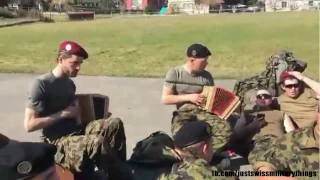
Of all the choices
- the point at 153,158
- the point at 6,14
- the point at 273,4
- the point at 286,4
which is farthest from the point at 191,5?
the point at 153,158

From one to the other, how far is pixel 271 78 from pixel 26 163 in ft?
20.1

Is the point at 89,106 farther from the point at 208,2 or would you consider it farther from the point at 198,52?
the point at 208,2

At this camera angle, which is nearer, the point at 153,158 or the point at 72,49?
the point at 72,49

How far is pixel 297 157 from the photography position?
3918mm

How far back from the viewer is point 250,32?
3188 cm

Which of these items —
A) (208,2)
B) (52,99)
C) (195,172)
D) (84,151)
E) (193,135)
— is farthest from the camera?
(208,2)

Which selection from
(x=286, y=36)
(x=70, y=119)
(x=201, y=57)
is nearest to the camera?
(x=70, y=119)

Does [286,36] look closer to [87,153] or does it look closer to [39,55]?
[39,55]

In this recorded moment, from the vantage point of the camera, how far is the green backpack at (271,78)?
7898 millimetres

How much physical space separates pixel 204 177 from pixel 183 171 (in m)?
0.16

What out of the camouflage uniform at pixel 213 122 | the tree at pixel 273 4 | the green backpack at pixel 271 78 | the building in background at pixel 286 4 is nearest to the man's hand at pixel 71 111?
the camouflage uniform at pixel 213 122

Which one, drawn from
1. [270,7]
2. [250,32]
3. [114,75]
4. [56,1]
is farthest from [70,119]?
[56,1]

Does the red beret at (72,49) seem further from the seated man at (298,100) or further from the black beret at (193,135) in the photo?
the seated man at (298,100)

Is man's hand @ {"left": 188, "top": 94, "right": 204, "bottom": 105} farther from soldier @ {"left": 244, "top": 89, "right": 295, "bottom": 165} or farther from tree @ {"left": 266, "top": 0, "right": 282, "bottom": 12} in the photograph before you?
tree @ {"left": 266, "top": 0, "right": 282, "bottom": 12}
